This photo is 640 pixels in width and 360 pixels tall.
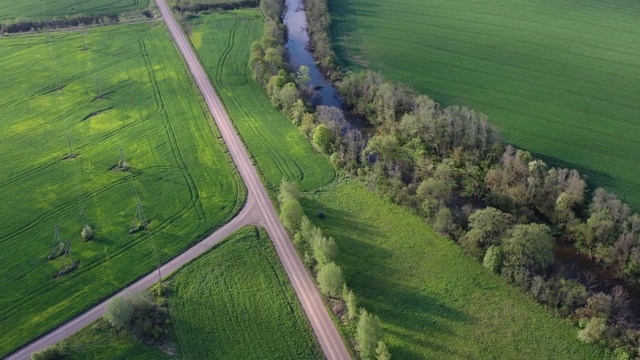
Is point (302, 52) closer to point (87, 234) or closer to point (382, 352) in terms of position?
point (87, 234)

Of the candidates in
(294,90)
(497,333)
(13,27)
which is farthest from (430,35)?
(13,27)

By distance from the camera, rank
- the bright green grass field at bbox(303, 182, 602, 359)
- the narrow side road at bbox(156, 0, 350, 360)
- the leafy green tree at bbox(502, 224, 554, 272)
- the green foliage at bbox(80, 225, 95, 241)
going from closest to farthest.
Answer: the bright green grass field at bbox(303, 182, 602, 359) < the narrow side road at bbox(156, 0, 350, 360) < the leafy green tree at bbox(502, 224, 554, 272) < the green foliage at bbox(80, 225, 95, 241)

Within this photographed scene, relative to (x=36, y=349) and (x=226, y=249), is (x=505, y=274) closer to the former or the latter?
(x=226, y=249)

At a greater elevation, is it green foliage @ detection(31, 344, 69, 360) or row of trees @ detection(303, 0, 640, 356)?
row of trees @ detection(303, 0, 640, 356)

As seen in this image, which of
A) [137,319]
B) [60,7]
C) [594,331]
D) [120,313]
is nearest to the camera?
[594,331]

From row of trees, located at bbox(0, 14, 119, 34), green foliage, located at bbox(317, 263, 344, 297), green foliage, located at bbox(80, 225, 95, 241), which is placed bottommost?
green foliage, located at bbox(80, 225, 95, 241)

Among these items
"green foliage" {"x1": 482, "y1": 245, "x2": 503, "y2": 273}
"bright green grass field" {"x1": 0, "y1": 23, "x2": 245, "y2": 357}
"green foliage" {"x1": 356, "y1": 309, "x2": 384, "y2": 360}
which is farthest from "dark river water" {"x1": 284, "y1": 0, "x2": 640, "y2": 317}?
"bright green grass field" {"x1": 0, "y1": 23, "x2": 245, "y2": 357}

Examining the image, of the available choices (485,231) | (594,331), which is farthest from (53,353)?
(594,331)

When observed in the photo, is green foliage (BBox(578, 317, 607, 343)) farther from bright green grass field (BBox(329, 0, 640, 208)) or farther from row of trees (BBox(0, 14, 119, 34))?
row of trees (BBox(0, 14, 119, 34))
